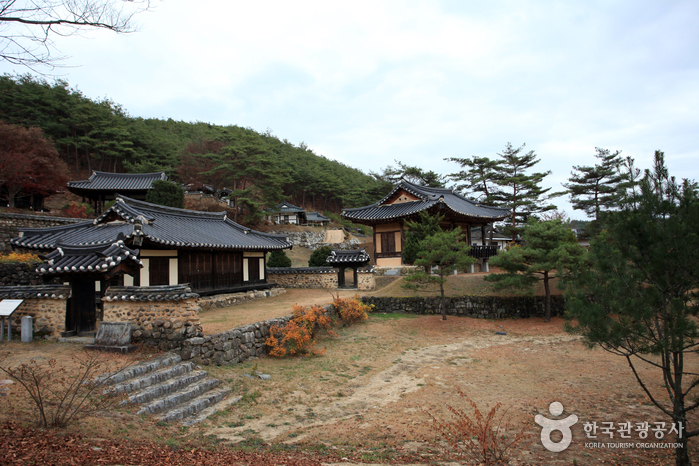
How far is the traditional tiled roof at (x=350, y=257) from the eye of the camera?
69.3 ft

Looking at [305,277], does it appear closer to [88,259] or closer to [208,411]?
[88,259]

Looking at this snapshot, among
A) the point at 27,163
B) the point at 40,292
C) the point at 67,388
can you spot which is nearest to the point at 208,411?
the point at 67,388

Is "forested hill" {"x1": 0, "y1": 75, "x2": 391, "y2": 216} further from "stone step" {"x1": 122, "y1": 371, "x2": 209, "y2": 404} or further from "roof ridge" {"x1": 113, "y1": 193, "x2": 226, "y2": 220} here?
"stone step" {"x1": 122, "y1": 371, "x2": 209, "y2": 404}

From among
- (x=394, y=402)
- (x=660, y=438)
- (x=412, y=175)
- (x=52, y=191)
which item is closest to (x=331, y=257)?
(x=394, y=402)

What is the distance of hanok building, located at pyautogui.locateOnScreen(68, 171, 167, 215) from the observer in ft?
93.5

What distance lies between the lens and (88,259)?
9180mm

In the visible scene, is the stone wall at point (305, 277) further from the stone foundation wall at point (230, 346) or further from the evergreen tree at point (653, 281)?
the evergreen tree at point (653, 281)

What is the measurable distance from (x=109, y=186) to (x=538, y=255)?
30.9 metres

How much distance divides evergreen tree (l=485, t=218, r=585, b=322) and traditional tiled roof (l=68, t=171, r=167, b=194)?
89.5 ft

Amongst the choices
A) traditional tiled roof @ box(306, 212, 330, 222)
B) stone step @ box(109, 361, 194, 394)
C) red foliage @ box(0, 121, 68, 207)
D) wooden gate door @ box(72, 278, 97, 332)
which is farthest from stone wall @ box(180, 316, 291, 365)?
traditional tiled roof @ box(306, 212, 330, 222)

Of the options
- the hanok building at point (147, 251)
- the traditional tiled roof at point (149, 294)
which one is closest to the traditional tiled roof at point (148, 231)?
the hanok building at point (147, 251)

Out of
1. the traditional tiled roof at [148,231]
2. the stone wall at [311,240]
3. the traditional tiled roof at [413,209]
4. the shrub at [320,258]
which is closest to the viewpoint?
the traditional tiled roof at [148,231]

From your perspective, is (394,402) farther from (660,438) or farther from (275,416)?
(660,438)

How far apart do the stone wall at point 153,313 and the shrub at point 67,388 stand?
0.85m
